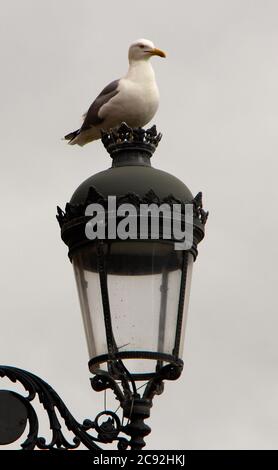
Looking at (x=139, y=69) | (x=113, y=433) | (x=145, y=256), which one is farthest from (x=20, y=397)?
(x=139, y=69)

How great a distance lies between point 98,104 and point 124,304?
2.26 m

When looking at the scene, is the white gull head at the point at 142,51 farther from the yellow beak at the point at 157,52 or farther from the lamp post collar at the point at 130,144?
the lamp post collar at the point at 130,144

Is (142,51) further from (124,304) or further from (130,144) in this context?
(124,304)

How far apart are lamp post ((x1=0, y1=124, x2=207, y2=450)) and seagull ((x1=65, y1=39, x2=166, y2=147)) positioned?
1.30 metres

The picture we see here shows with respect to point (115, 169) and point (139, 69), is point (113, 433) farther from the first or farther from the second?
point (139, 69)

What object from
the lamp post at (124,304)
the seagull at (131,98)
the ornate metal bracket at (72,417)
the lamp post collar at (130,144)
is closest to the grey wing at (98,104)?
the seagull at (131,98)

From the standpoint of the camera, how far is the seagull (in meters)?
10.4

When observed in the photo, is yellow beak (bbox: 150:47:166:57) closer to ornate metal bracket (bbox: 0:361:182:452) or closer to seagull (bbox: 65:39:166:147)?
seagull (bbox: 65:39:166:147)

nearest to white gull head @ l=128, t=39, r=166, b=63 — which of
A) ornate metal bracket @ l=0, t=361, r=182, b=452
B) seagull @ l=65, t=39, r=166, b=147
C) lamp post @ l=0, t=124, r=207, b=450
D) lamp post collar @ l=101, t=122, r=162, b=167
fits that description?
seagull @ l=65, t=39, r=166, b=147

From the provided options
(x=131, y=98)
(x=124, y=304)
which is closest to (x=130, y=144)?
(x=131, y=98)

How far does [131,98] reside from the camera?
10.5 m

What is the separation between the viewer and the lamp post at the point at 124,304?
8.83m
